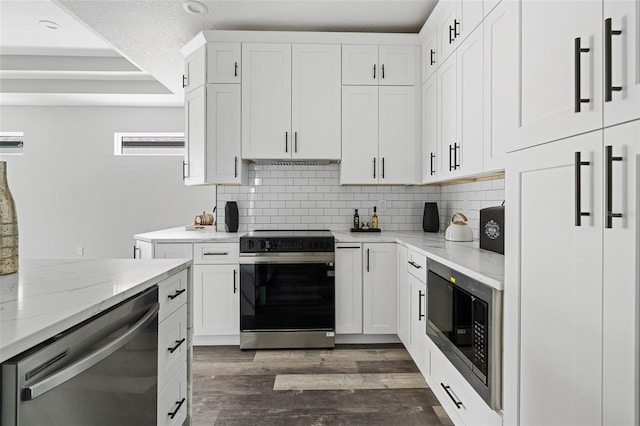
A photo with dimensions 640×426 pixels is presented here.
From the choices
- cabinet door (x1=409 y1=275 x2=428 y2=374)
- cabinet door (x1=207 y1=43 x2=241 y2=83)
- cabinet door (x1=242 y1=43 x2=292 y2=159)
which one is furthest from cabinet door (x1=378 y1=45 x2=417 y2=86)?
cabinet door (x1=409 y1=275 x2=428 y2=374)

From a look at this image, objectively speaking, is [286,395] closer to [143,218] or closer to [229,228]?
[229,228]

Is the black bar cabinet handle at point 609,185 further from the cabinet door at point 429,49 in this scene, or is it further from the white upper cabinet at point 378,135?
the white upper cabinet at point 378,135

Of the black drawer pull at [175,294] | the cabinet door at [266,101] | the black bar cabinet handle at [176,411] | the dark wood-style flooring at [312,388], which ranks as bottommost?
the dark wood-style flooring at [312,388]

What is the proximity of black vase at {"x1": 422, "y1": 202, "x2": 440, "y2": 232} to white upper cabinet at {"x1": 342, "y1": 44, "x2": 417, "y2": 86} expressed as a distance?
1176 millimetres

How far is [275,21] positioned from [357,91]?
950mm

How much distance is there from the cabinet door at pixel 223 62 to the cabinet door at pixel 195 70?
63 mm

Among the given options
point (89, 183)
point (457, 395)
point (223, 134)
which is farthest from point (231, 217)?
point (89, 183)

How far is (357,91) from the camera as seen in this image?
3281mm

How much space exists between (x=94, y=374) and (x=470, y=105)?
2235mm

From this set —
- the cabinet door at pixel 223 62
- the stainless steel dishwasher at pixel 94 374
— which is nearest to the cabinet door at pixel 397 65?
the cabinet door at pixel 223 62

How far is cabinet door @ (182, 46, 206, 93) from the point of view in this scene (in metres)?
3.24

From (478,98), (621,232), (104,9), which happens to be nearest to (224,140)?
(104,9)

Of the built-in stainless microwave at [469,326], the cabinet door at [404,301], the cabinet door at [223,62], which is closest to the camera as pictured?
the built-in stainless microwave at [469,326]

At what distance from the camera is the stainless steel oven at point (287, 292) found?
2.95 meters
